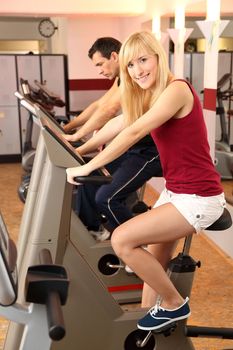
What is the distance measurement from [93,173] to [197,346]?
47.9 inches

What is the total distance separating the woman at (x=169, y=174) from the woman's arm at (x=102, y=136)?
537 mm

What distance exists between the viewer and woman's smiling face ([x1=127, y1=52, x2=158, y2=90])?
2.08 metres

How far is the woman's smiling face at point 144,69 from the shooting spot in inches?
81.7

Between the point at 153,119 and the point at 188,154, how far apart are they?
0.77 ft

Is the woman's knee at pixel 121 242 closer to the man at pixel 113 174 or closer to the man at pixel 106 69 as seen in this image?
the man at pixel 113 174

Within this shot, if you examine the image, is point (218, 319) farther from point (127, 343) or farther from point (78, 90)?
point (78, 90)

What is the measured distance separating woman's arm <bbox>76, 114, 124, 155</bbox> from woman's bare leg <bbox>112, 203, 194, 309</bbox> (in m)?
0.67

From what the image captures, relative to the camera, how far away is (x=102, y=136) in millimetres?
2721

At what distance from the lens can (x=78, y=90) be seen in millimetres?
7461

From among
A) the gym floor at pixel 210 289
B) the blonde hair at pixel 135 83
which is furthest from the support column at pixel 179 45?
the blonde hair at pixel 135 83

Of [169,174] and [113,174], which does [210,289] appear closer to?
[113,174]

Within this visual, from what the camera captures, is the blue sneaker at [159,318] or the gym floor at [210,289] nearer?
the blue sneaker at [159,318]

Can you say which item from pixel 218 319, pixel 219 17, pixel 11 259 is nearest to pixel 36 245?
pixel 11 259

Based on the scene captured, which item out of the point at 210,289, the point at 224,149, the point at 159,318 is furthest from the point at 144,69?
the point at 224,149
